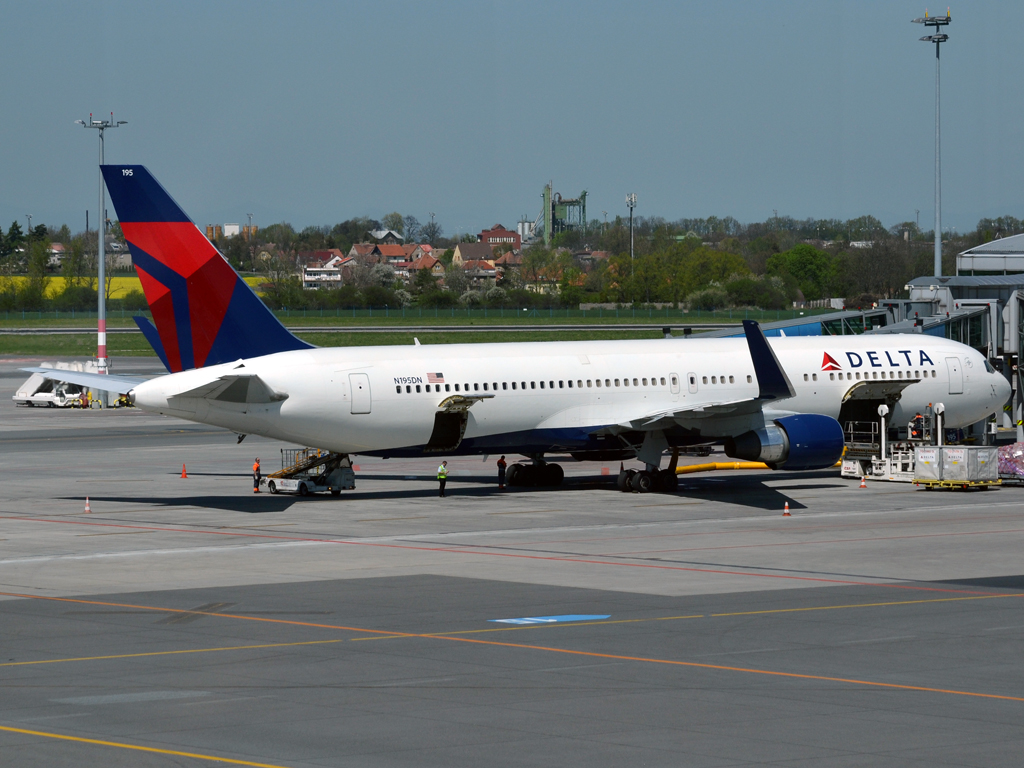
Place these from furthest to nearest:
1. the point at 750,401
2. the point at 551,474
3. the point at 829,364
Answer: the point at 829,364, the point at 551,474, the point at 750,401

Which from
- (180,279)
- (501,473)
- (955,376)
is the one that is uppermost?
(180,279)

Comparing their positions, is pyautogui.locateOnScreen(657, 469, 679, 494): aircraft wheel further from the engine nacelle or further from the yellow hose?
the yellow hose

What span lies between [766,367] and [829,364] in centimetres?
787

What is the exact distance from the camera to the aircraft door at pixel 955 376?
153 ft

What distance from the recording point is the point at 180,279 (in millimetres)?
39250

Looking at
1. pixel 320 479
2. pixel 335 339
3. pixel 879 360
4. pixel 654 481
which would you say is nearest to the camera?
pixel 320 479

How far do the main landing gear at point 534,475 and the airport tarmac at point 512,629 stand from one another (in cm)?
365

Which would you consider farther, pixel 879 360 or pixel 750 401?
pixel 879 360

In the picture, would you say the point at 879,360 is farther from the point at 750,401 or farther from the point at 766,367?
the point at 766,367

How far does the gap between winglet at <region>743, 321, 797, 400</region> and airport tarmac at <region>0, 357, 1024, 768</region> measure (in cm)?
339

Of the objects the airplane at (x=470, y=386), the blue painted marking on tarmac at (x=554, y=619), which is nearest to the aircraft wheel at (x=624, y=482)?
the airplane at (x=470, y=386)

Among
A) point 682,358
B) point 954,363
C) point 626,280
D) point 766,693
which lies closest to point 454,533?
point 682,358

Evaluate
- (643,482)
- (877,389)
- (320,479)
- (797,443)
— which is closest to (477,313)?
(877,389)

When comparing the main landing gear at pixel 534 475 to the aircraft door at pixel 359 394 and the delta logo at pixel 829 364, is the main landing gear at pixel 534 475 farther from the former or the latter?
the delta logo at pixel 829 364
